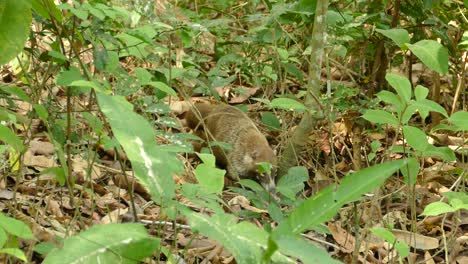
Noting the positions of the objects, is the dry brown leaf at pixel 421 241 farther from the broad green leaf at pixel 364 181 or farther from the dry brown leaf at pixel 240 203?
the broad green leaf at pixel 364 181

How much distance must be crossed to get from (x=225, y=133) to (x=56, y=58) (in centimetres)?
281

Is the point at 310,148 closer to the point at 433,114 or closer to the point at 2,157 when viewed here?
the point at 433,114

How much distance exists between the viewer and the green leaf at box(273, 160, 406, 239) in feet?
4.00

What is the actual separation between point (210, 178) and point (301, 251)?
758mm

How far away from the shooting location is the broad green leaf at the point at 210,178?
186 centimetres

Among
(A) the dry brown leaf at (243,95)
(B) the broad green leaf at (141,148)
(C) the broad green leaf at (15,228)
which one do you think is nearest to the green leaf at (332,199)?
(B) the broad green leaf at (141,148)

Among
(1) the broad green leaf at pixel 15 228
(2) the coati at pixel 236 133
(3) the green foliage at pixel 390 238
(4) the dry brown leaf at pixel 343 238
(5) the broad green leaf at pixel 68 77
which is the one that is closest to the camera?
(1) the broad green leaf at pixel 15 228

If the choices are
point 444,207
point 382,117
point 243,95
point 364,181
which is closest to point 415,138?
point 382,117

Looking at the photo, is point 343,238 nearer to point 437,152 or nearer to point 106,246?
point 437,152

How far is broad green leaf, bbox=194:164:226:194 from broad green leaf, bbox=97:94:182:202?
21.0 inches

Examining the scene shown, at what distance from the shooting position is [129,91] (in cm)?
307

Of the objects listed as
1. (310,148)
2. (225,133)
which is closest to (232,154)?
(225,133)

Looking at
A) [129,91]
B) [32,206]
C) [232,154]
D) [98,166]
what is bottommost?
[232,154]

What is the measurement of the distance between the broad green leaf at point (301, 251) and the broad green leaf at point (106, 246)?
212 mm
